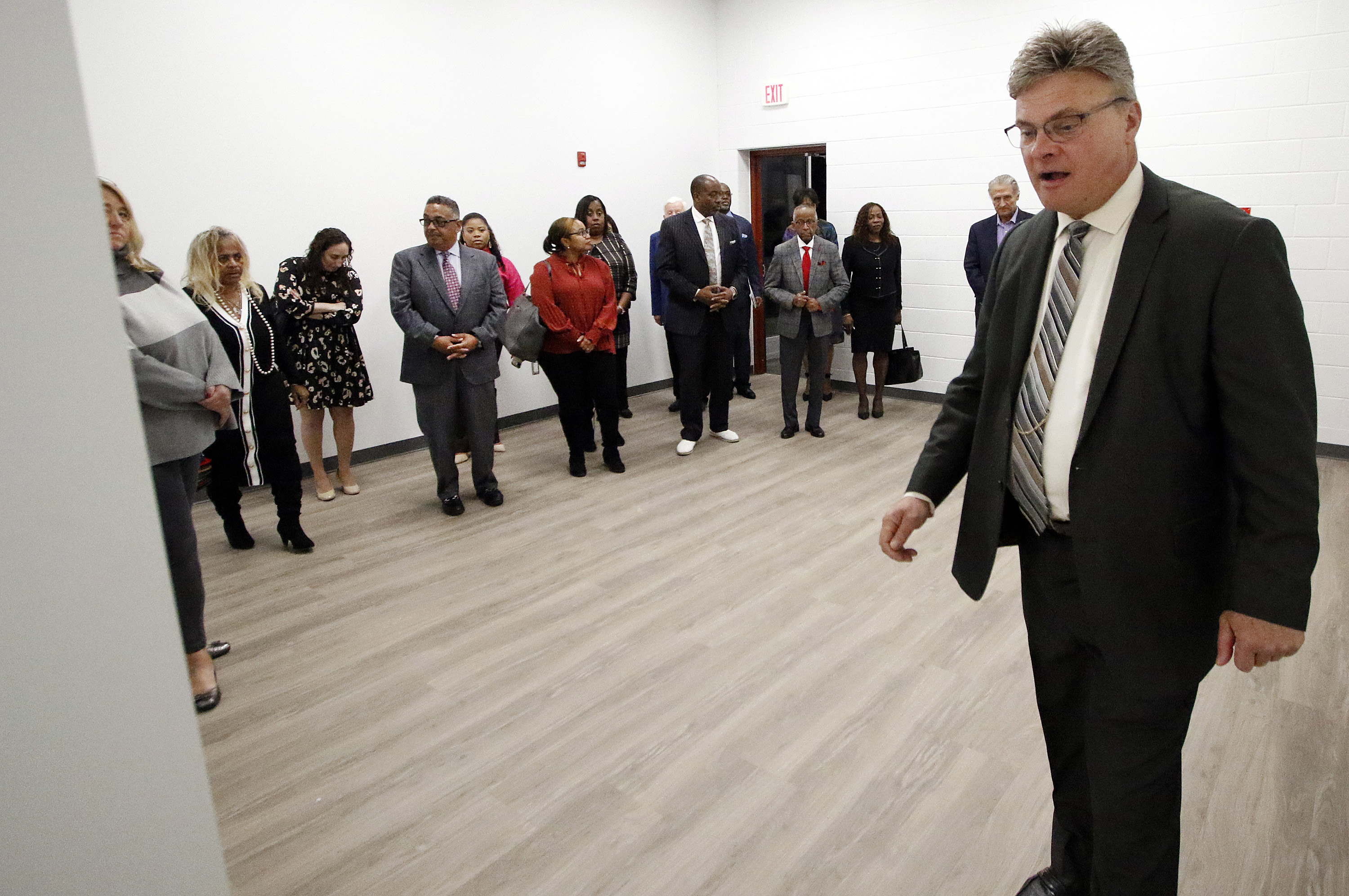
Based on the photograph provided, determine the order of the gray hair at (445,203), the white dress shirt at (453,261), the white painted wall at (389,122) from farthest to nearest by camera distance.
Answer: the white painted wall at (389,122)
the white dress shirt at (453,261)
the gray hair at (445,203)

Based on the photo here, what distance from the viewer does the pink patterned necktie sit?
4.63 meters

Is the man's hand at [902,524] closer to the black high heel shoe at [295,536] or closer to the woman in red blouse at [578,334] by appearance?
the black high heel shoe at [295,536]

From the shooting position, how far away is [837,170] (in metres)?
7.43

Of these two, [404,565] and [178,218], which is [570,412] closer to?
[404,565]

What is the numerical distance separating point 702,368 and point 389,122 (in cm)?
263

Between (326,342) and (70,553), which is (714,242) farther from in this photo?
(70,553)

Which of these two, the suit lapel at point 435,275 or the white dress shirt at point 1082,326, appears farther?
the suit lapel at point 435,275

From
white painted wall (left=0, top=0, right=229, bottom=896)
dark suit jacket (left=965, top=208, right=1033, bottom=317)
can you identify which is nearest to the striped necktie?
white painted wall (left=0, top=0, right=229, bottom=896)

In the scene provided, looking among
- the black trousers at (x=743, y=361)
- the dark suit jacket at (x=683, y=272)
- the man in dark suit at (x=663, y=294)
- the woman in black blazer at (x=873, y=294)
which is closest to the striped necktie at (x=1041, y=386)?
the dark suit jacket at (x=683, y=272)

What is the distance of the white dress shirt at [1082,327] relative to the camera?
1.43 m

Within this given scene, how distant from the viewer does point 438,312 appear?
15.2 ft

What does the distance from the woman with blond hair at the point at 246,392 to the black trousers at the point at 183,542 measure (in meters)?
1.23

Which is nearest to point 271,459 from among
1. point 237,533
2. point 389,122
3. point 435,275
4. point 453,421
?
point 237,533

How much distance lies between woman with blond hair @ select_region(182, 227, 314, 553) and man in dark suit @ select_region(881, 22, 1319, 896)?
11.5ft
